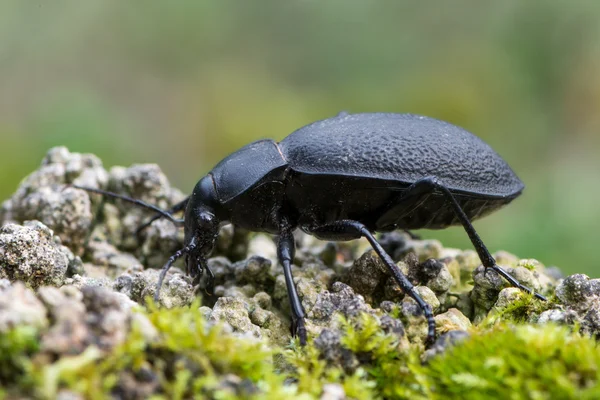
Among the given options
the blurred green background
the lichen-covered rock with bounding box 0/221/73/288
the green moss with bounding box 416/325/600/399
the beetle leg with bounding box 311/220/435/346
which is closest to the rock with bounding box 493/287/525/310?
the beetle leg with bounding box 311/220/435/346

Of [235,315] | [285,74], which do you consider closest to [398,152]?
[235,315]

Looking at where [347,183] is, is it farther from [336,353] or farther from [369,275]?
[336,353]

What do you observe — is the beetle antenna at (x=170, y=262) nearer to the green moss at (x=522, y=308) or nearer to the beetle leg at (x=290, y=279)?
the beetle leg at (x=290, y=279)

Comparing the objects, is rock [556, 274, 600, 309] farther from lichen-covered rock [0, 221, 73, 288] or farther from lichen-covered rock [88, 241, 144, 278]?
lichen-covered rock [0, 221, 73, 288]

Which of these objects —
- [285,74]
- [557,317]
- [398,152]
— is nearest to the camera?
[557,317]

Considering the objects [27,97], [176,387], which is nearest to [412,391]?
[176,387]

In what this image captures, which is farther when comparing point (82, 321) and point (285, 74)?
point (285, 74)
